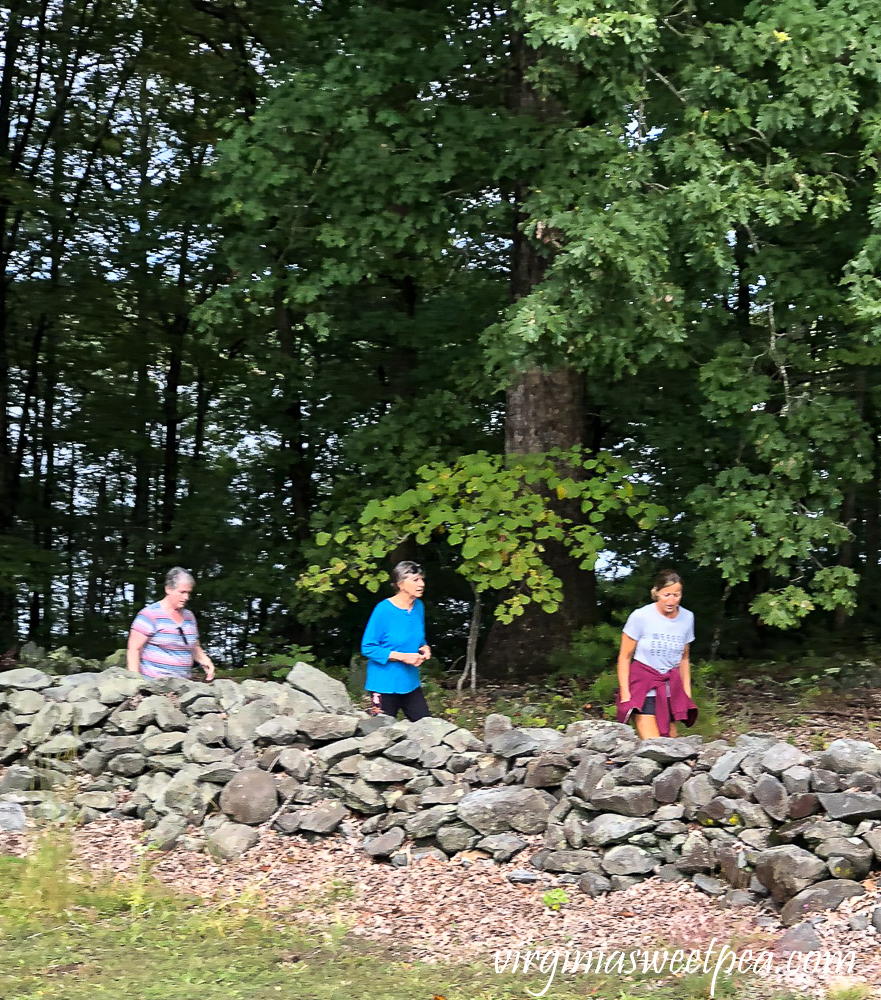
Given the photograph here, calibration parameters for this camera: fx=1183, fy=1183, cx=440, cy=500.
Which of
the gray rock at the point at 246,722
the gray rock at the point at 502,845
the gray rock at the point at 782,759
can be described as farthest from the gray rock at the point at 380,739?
the gray rock at the point at 782,759

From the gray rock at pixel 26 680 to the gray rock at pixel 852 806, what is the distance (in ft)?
17.5

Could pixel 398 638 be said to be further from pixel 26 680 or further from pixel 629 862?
pixel 26 680

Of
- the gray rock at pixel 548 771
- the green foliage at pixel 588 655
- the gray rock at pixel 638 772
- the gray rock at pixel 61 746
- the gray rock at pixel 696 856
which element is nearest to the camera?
the gray rock at pixel 696 856

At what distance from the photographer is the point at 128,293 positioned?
17859 mm

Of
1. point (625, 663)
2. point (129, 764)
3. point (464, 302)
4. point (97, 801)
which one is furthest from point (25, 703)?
point (464, 302)

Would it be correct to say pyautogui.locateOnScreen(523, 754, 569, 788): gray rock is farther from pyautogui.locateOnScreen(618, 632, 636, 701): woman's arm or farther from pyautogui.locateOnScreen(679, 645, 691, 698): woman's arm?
pyautogui.locateOnScreen(679, 645, 691, 698): woman's arm

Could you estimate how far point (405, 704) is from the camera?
7680 mm

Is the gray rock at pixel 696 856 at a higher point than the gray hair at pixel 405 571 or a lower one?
lower

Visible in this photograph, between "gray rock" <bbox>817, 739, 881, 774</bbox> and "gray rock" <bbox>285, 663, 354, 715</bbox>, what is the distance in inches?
122

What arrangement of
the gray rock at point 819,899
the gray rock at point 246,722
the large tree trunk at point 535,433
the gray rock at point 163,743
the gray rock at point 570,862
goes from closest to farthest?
the gray rock at point 819,899
the gray rock at point 570,862
the gray rock at point 246,722
the gray rock at point 163,743
the large tree trunk at point 535,433

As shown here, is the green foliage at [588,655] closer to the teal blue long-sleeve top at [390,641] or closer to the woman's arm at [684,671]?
the woman's arm at [684,671]

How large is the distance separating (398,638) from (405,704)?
601mm

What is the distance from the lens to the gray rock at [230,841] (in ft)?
21.8

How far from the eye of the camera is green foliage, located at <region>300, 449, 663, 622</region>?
9.49 meters
